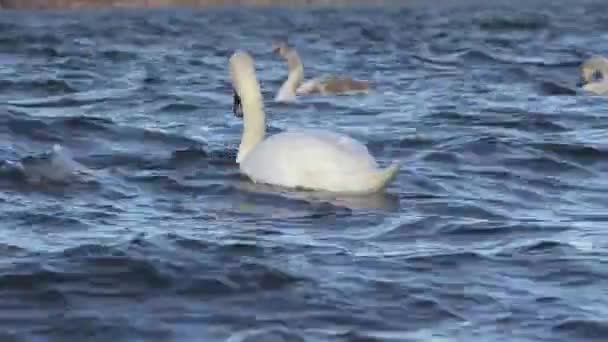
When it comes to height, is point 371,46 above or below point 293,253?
above

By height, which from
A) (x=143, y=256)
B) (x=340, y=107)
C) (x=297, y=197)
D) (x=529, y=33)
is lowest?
(x=143, y=256)

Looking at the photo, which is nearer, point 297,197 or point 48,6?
point 297,197

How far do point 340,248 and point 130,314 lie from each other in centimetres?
211

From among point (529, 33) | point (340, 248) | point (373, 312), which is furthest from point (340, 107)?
point (529, 33)

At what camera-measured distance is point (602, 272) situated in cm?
988

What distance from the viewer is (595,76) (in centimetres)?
2258

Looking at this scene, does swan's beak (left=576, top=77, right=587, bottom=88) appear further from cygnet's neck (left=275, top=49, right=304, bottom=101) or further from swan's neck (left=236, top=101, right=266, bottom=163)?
swan's neck (left=236, top=101, right=266, bottom=163)

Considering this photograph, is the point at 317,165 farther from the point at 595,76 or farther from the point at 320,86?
the point at 595,76

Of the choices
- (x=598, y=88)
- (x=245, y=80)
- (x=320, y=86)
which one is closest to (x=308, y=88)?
(x=320, y=86)

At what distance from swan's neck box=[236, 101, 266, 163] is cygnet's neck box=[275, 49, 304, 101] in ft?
18.2

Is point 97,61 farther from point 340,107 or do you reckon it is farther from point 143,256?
point 143,256

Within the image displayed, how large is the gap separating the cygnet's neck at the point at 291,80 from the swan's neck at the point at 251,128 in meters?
5.56

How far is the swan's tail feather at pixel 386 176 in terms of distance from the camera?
1246cm

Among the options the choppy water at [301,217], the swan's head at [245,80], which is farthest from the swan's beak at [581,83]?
the swan's head at [245,80]
